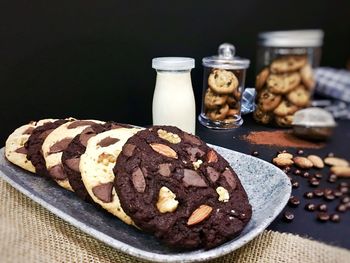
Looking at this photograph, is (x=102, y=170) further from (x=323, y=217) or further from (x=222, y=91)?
(x=222, y=91)

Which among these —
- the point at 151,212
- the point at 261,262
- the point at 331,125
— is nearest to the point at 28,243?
the point at 151,212

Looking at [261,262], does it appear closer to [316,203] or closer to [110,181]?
[316,203]

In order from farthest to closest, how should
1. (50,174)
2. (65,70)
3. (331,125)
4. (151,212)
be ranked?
(65,70)
(50,174)
(151,212)
(331,125)

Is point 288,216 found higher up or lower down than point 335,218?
lower down

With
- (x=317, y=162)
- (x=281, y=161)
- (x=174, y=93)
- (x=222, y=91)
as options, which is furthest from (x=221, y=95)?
(x=317, y=162)

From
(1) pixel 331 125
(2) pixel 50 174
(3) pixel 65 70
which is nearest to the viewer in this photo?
(1) pixel 331 125

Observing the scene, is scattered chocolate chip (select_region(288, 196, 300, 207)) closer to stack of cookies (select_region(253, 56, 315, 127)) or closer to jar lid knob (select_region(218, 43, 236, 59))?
stack of cookies (select_region(253, 56, 315, 127))
